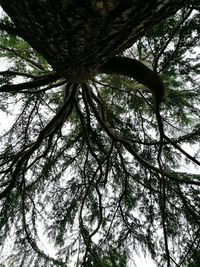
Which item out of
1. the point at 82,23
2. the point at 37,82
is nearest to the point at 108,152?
the point at 37,82

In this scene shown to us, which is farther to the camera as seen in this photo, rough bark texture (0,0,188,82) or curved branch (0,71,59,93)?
curved branch (0,71,59,93)

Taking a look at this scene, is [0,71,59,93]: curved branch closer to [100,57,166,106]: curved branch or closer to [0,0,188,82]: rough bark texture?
[100,57,166,106]: curved branch

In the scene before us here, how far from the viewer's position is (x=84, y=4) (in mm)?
1237

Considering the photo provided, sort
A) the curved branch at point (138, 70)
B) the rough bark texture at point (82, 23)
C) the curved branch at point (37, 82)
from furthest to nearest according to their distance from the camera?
the curved branch at point (37, 82), the curved branch at point (138, 70), the rough bark texture at point (82, 23)

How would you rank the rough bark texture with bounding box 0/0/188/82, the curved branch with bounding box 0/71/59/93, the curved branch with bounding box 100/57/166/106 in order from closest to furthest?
the rough bark texture with bounding box 0/0/188/82, the curved branch with bounding box 100/57/166/106, the curved branch with bounding box 0/71/59/93

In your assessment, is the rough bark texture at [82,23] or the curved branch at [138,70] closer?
the rough bark texture at [82,23]

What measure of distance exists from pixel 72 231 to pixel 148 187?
3.88 feet

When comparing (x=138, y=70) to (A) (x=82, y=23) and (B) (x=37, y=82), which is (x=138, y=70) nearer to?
(B) (x=37, y=82)

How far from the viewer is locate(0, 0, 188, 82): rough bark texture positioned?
1291 mm

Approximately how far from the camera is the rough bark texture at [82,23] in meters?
1.29

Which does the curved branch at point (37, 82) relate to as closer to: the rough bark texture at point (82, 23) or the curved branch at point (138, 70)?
the curved branch at point (138, 70)

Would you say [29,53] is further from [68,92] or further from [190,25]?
[190,25]

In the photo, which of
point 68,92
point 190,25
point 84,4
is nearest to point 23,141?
point 68,92

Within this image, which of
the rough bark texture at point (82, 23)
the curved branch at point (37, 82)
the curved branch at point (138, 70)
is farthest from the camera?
the curved branch at point (37, 82)
